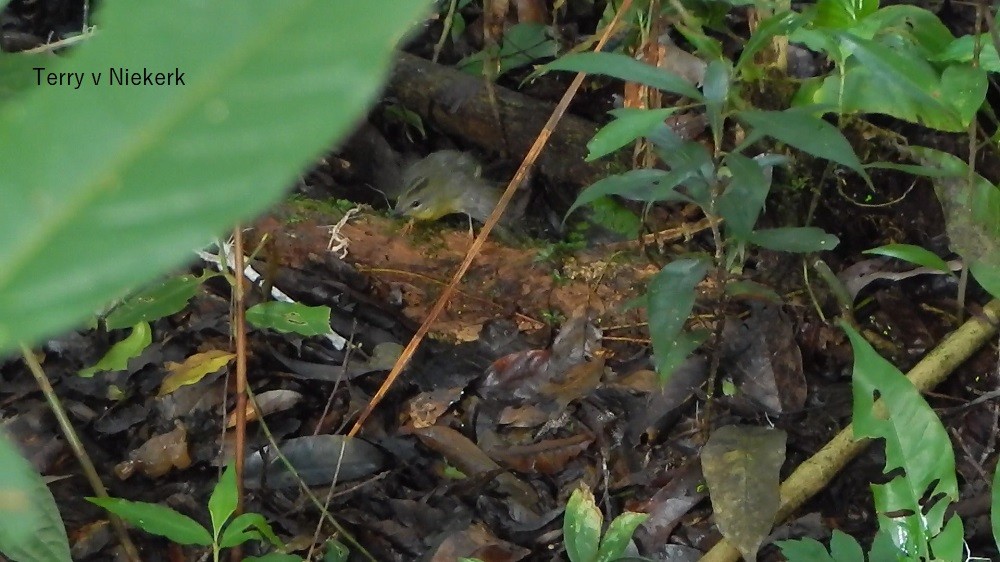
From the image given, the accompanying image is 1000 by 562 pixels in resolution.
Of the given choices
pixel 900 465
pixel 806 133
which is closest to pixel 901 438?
pixel 900 465

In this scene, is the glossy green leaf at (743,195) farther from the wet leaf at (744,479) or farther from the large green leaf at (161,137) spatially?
the large green leaf at (161,137)

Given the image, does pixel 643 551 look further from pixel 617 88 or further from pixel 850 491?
pixel 617 88

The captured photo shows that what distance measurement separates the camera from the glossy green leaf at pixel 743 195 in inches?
47.1

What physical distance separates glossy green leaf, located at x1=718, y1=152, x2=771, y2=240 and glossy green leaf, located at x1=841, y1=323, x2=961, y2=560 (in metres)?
0.21

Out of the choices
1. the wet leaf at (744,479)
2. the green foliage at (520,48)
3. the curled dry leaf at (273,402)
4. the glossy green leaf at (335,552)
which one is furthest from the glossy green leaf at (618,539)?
the green foliage at (520,48)

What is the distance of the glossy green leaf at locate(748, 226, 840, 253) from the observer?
4.27 ft

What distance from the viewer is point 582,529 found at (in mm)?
1235

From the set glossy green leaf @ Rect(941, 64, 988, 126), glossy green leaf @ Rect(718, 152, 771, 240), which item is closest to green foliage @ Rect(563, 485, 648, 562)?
glossy green leaf @ Rect(718, 152, 771, 240)

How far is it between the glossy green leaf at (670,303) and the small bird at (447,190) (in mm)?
920

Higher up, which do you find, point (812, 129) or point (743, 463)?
point (812, 129)

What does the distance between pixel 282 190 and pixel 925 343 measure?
174cm

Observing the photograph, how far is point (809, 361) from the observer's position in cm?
166

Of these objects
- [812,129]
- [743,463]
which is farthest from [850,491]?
[812,129]

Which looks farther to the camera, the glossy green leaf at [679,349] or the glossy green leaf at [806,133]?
the glossy green leaf at [679,349]
